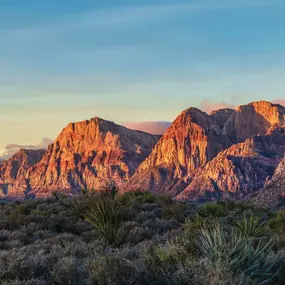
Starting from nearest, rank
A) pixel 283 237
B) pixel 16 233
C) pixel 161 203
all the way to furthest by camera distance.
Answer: pixel 283 237, pixel 16 233, pixel 161 203

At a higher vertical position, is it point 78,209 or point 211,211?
point 78,209

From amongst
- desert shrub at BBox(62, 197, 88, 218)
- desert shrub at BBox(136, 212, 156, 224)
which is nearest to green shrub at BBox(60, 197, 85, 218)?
desert shrub at BBox(62, 197, 88, 218)

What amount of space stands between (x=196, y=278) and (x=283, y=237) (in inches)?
232

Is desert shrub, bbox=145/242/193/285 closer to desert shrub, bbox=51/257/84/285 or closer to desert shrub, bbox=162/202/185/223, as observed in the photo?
desert shrub, bbox=51/257/84/285

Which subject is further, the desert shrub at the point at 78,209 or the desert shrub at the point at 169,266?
the desert shrub at the point at 78,209

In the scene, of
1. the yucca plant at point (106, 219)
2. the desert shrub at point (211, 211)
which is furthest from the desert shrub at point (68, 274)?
the desert shrub at point (211, 211)

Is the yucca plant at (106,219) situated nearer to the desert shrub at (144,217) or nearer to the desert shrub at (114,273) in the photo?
the desert shrub at (144,217)

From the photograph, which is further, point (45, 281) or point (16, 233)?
point (16, 233)

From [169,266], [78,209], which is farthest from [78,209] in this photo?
[169,266]

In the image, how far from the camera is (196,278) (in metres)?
7.32

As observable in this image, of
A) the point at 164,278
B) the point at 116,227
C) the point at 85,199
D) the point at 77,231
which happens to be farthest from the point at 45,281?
the point at 85,199

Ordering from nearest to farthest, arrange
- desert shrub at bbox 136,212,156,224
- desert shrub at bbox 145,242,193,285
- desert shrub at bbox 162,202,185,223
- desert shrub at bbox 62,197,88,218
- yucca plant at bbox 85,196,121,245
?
desert shrub at bbox 145,242,193,285, yucca plant at bbox 85,196,121,245, desert shrub at bbox 136,212,156,224, desert shrub at bbox 62,197,88,218, desert shrub at bbox 162,202,185,223

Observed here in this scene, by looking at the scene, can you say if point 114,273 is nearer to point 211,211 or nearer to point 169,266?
point 169,266

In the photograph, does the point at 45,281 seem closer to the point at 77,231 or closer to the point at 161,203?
the point at 77,231
